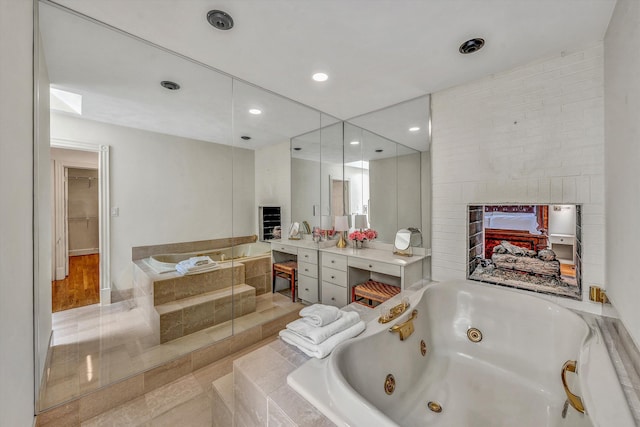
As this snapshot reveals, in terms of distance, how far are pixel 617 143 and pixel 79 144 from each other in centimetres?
321

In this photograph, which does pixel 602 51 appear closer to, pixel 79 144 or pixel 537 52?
pixel 537 52

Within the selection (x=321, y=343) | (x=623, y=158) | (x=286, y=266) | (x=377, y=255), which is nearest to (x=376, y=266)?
(x=377, y=255)

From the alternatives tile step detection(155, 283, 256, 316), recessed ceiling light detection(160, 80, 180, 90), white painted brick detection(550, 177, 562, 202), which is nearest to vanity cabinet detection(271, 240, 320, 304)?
tile step detection(155, 283, 256, 316)

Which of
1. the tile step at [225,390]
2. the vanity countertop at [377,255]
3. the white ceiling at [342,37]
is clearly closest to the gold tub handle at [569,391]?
the vanity countertop at [377,255]

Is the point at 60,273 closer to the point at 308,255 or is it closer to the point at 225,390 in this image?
the point at 225,390

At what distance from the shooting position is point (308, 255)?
3.23 metres

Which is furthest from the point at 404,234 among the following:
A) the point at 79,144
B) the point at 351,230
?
the point at 79,144

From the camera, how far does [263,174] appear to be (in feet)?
8.73

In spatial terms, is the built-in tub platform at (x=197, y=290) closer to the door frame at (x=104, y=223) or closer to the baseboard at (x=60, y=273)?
the door frame at (x=104, y=223)

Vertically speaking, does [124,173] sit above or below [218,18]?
below

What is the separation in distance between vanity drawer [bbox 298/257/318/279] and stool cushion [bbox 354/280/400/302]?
1.91 ft

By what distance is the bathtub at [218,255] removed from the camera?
1965 millimetres

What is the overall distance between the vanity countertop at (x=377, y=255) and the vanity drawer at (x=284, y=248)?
0.36 metres

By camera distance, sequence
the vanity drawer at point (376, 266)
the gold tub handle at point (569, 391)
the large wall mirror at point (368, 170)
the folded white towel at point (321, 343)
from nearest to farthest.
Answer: the gold tub handle at point (569, 391) → the folded white towel at point (321, 343) → the vanity drawer at point (376, 266) → the large wall mirror at point (368, 170)
